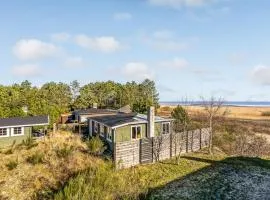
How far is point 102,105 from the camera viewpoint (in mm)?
84312

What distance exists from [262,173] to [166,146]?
338 inches

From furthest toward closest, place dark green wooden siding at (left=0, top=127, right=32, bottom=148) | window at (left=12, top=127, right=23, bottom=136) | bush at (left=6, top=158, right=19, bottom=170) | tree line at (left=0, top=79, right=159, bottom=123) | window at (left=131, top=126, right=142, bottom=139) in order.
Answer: tree line at (left=0, top=79, right=159, bottom=123), window at (left=12, top=127, right=23, bottom=136), dark green wooden siding at (left=0, top=127, right=32, bottom=148), window at (left=131, top=126, right=142, bottom=139), bush at (left=6, top=158, right=19, bottom=170)

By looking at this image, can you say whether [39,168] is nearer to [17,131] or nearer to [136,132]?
[136,132]

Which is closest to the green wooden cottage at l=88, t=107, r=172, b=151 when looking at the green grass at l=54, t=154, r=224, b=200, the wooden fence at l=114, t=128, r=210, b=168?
the wooden fence at l=114, t=128, r=210, b=168

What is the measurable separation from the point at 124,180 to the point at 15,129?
67.0 ft

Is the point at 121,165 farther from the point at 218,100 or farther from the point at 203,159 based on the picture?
the point at 218,100

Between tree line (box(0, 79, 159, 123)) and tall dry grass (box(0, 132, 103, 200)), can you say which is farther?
tree line (box(0, 79, 159, 123))

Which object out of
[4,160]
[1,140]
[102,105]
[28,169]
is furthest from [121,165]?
[102,105]

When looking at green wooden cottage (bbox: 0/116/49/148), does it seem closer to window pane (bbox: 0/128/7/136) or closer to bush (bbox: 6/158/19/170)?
window pane (bbox: 0/128/7/136)

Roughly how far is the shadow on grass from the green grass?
0.87m

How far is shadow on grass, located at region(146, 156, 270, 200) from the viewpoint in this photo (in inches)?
736

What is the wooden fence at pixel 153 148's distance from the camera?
23.9 m

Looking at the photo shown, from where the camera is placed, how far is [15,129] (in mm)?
34125

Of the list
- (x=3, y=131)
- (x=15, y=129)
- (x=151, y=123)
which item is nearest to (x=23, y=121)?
(x=15, y=129)
